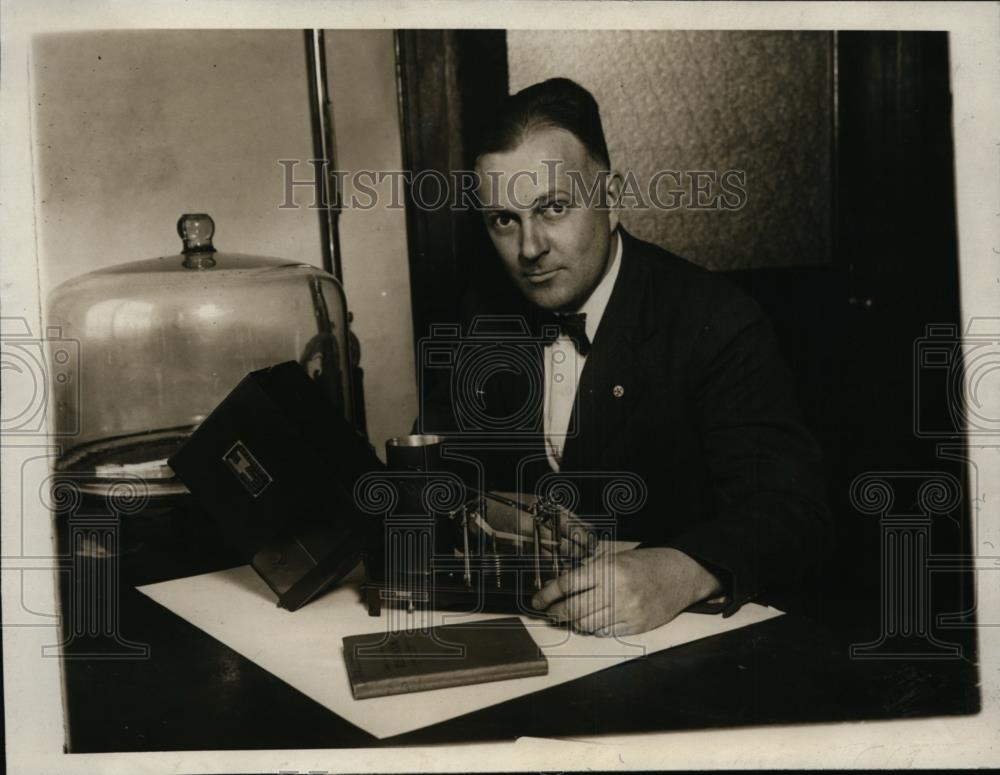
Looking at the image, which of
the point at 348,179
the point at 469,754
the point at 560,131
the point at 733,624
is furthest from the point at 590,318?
the point at 469,754

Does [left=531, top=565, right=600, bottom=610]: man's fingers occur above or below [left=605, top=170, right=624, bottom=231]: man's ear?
below

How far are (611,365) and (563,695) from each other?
667mm

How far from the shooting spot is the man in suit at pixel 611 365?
1378 millimetres

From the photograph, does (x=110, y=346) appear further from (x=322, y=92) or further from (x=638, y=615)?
(x=638, y=615)

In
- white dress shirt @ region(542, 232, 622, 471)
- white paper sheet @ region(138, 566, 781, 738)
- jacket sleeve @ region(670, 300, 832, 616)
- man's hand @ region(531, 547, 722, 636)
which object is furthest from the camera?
white dress shirt @ region(542, 232, 622, 471)

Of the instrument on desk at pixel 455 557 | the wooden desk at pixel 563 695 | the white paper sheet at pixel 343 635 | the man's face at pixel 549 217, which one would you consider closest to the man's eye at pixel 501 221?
the man's face at pixel 549 217

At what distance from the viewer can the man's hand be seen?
1.01 meters

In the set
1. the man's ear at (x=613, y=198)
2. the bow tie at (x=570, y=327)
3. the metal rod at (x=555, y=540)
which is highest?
the man's ear at (x=613, y=198)

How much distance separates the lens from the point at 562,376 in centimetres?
161

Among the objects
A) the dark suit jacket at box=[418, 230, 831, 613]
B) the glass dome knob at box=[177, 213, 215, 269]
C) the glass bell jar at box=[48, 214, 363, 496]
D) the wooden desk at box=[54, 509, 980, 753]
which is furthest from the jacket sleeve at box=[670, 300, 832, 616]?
the glass dome knob at box=[177, 213, 215, 269]

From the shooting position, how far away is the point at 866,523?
1.65 meters

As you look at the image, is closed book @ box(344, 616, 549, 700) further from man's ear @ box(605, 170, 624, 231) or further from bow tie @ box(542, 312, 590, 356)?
man's ear @ box(605, 170, 624, 231)

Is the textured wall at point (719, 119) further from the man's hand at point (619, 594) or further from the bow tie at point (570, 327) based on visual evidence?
the man's hand at point (619, 594)

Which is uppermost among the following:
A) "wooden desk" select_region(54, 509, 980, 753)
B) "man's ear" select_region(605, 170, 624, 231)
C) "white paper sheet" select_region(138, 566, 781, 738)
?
"man's ear" select_region(605, 170, 624, 231)
